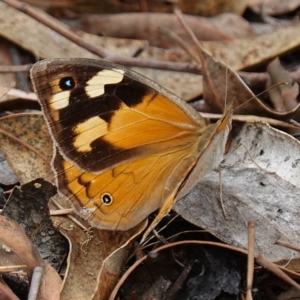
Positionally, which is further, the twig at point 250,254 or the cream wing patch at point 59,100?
the cream wing patch at point 59,100

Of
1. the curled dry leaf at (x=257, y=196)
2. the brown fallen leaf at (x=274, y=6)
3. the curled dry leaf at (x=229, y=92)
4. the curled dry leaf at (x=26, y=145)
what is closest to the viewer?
the curled dry leaf at (x=257, y=196)

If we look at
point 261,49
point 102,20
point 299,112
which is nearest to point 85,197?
point 299,112

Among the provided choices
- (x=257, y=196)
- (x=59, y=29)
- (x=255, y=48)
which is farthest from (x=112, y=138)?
(x=255, y=48)

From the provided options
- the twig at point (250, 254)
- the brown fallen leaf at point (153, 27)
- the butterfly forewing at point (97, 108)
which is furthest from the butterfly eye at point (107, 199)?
the brown fallen leaf at point (153, 27)

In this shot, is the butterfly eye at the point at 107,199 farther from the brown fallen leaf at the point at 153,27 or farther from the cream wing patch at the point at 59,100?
the brown fallen leaf at the point at 153,27

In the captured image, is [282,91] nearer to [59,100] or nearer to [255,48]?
[255,48]
